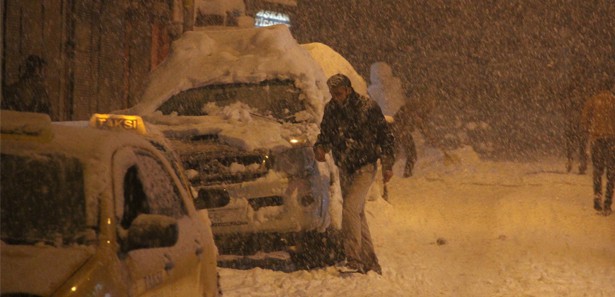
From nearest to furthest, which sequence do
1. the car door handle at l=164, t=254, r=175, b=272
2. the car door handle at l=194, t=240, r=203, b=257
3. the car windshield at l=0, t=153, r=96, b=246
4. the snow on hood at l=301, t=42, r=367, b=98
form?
the car windshield at l=0, t=153, r=96, b=246 → the car door handle at l=164, t=254, r=175, b=272 → the car door handle at l=194, t=240, r=203, b=257 → the snow on hood at l=301, t=42, r=367, b=98

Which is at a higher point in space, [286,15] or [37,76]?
[286,15]

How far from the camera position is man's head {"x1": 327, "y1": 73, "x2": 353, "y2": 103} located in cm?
788

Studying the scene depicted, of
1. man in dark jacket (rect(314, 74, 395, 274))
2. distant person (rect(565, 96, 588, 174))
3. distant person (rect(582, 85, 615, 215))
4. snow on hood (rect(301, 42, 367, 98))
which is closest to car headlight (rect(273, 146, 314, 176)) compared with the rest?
man in dark jacket (rect(314, 74, 395, 274))

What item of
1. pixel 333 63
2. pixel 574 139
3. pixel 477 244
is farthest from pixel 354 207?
pixel 574 139

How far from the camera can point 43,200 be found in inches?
143

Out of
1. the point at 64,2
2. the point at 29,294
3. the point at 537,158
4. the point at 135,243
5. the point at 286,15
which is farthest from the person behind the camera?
the point at 286,15

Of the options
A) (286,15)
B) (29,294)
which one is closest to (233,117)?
(29,294)

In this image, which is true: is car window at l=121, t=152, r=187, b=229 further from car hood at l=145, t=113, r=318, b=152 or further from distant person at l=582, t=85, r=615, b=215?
distant person at l=582, t=85, r=615, b=215

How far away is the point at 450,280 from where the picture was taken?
27.6ft

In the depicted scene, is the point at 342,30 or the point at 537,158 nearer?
the point at 537,158

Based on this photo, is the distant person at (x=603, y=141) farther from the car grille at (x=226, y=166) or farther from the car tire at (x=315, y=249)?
the car grille at (x=226, y=166)

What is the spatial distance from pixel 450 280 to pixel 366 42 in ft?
73.9

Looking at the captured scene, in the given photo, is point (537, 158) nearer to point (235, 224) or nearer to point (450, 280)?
point (450, 280)

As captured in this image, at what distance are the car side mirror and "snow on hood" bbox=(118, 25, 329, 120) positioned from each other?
213 inches
